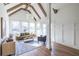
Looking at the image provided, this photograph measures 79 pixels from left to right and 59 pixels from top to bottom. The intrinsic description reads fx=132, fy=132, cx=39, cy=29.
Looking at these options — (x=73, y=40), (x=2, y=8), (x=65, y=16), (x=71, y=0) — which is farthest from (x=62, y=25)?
(x=2, y=8)

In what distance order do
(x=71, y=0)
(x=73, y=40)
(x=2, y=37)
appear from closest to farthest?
(x=71, y=0)
(x=73, y=40)
(x=2, y=37)

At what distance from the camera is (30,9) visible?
3.19 m

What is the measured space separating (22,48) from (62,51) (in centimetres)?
100

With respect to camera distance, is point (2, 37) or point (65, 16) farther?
point (2, 37)

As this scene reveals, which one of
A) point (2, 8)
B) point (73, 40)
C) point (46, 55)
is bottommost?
point (46, 55)

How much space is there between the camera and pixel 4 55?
10.1 ft

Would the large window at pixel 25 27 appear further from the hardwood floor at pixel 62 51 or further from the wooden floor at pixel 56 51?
the hardwood floor at pixel 62 51

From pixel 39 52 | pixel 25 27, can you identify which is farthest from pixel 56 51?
pixel 25 27

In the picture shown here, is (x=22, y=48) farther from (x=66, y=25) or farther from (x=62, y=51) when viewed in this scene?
(x=66, y=25)

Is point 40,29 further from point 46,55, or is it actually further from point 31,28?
point 46,55

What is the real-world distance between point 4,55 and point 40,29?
107cm

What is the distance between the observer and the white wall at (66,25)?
3.08 meters

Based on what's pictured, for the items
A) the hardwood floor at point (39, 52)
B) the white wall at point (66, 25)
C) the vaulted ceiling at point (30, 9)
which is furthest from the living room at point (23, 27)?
the white wall at point (66, 25)

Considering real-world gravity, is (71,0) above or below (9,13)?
above
